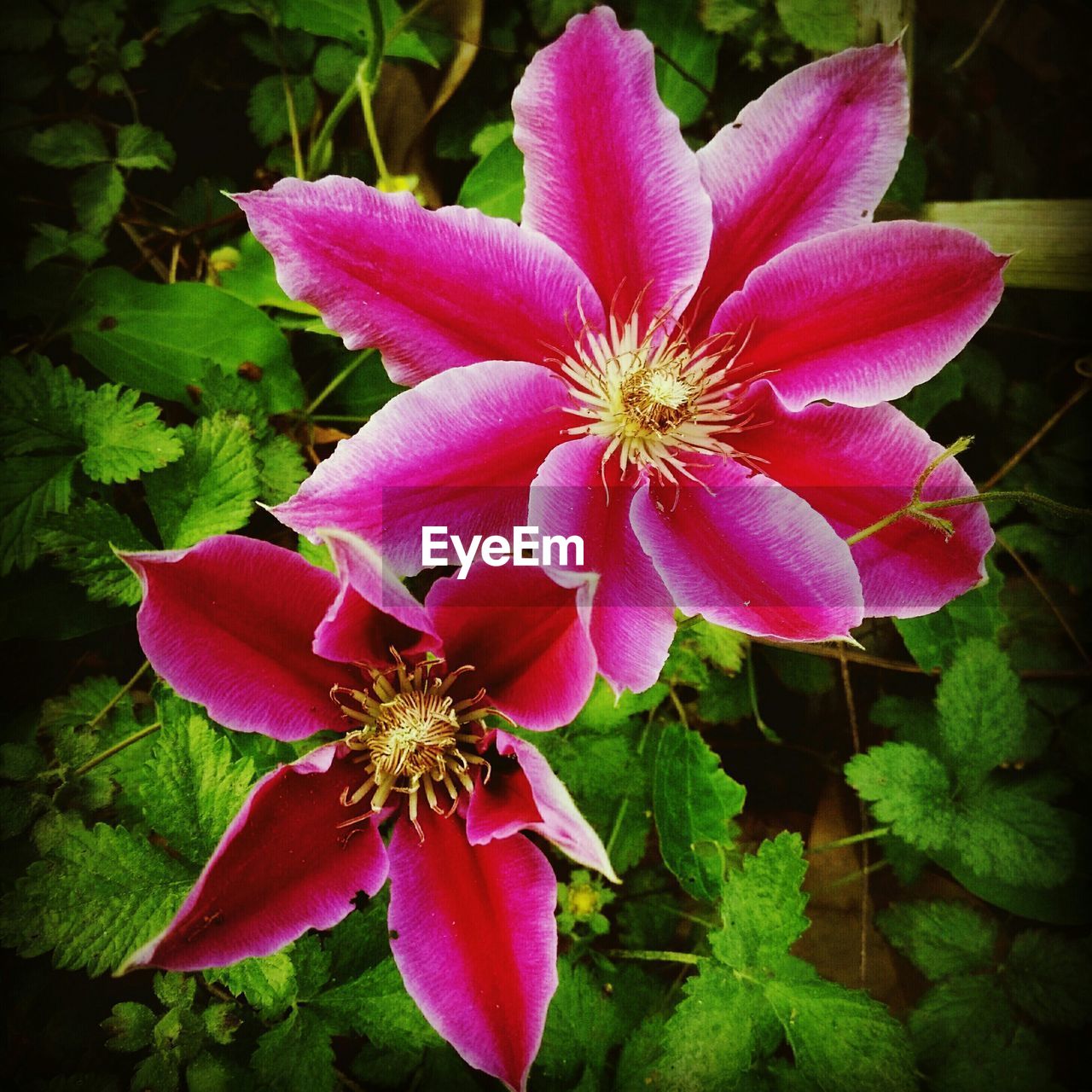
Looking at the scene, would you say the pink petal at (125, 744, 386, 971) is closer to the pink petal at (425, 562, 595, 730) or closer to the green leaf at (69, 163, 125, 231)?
the pink petal at (425, 562, 595, 730)

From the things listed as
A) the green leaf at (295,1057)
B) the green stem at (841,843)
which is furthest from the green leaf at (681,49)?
the green leaf at (295,1057)

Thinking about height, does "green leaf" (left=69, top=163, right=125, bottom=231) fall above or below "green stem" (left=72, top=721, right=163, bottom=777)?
above

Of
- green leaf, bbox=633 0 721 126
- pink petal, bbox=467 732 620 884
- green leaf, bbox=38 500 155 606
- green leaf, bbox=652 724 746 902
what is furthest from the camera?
green leaf, bbox=633 0 721 126

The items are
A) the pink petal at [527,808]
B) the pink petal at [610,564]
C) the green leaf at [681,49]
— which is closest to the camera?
the pink petal at [527,808]

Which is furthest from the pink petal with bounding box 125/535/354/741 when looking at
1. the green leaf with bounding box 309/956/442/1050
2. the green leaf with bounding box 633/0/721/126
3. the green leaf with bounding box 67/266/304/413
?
the green leaf with bounding box 633/0/721/126

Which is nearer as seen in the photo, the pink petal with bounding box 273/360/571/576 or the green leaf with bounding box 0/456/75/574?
the pink petal with bounding box 273/360/571/576

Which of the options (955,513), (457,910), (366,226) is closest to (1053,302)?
(955,513)

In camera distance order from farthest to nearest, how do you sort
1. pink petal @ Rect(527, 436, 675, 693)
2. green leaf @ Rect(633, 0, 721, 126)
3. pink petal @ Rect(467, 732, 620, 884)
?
green leaf @ Rect(633, 0, 721, 126) < pink petal @ Rect(527, 436, 675, 693) < pink petal @ Rect(467, 732, 620, 884)

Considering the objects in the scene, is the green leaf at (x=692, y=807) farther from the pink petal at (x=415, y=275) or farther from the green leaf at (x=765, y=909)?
the pink petal at (x=415, y=275)
